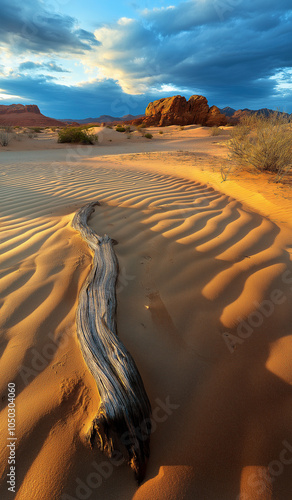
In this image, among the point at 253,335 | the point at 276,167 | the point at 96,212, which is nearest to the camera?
the point at 253,335

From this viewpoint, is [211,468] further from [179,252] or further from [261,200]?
[261,200]

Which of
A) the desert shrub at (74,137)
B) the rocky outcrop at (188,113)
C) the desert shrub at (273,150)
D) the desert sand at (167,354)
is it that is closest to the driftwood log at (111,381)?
the desert sand at (167,354)

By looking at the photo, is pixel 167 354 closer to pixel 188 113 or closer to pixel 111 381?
pixel 111 381

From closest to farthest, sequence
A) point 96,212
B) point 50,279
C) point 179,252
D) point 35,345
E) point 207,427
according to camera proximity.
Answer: point 207,427, point 35,345, point 50,279, point 179,252, point 96,212

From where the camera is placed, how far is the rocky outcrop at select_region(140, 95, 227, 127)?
30.9m

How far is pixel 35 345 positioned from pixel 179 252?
1481 mm

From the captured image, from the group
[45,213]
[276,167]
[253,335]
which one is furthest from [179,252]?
[276,167]

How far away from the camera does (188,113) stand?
31.6 metres

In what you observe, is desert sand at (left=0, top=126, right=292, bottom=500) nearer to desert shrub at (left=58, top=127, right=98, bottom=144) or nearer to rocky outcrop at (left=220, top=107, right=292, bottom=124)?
rocky outcrop at (left=220, top=107, right=292, bottom=124)

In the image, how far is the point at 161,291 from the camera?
6.08ft

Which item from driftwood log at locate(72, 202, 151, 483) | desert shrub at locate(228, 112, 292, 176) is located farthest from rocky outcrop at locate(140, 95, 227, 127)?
driftwood log at locate(72, 202, 151, 483)

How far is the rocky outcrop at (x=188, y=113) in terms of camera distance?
3094cm

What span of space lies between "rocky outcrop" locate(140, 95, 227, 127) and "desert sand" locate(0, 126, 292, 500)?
3290 centimetres

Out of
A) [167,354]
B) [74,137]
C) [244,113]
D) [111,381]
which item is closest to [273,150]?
[167,354]
